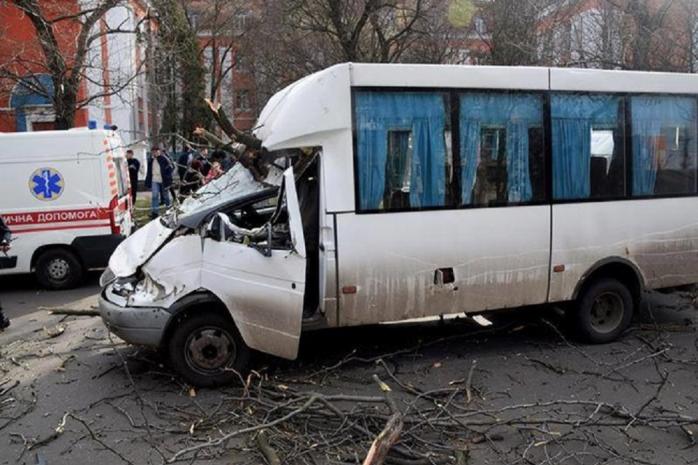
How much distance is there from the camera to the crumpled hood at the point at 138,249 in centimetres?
559

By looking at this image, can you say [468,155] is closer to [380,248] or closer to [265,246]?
[380,248]

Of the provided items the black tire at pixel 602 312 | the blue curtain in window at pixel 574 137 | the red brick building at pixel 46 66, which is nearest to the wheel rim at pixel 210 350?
the blue curtain in window at pixel 574 137

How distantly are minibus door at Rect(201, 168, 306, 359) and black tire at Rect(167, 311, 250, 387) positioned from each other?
0.18m

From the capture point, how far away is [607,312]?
668 centimetres

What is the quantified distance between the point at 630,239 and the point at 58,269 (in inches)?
311

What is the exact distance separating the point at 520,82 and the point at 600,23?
11.7 meters

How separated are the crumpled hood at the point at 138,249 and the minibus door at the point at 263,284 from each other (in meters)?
0.56

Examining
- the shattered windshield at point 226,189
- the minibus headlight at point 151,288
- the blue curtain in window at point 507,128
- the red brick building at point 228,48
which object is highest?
the red brick building at point 228,48

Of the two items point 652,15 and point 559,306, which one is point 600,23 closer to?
point 652,15

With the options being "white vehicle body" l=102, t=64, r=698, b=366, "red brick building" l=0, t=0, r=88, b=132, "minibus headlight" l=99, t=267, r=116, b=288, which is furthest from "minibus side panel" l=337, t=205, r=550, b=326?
"red brick building" l=0, t=0, r=88, b=132

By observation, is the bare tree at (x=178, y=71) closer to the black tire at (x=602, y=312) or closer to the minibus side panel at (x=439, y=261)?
the minibus side panel at (x=439, y=261)

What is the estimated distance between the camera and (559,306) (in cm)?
664

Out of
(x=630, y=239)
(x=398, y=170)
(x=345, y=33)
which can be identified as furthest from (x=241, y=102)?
(x=398, y=170)

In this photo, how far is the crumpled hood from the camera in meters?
5.59
